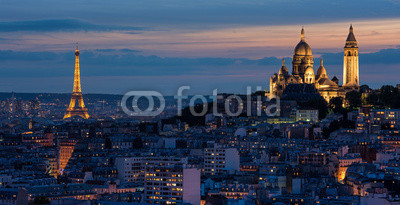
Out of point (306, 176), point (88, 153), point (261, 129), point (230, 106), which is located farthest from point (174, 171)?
point (230, 106)

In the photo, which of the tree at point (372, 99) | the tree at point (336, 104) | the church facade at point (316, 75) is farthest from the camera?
the church facade at point (316, 75)

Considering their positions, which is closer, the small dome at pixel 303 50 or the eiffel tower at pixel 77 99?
the small dome at pixel 303 50

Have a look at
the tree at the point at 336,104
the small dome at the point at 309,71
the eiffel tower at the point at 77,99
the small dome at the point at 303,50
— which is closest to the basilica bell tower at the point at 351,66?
the small dome at the point at 309,71

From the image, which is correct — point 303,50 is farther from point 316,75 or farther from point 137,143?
point 137,143

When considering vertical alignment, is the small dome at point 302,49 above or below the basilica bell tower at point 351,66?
above

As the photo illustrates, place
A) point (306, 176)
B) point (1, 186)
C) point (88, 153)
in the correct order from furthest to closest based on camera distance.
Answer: point (88, 153)
point (306, 176)
point (1, 186)

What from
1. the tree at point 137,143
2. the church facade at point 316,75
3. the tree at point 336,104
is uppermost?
the church facade at point 316,75

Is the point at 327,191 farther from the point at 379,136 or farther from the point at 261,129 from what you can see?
the point at 261,129

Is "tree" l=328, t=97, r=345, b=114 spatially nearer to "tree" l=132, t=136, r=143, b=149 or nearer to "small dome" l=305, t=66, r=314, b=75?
"small dome" l=305, t=66, r=314, b=75

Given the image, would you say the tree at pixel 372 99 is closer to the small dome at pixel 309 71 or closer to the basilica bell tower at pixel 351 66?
the basilica bell tower at pixel 351 66
